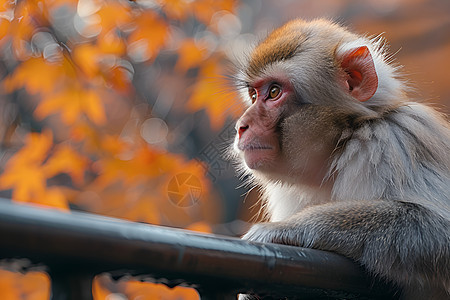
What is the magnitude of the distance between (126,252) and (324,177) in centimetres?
169

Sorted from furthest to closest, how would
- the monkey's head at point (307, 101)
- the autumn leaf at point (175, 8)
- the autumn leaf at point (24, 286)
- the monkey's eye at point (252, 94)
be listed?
the autumn leaf at point (24, 286) < the autumn leaf at point (175, 8) < the monkey's eye at point (252, 94) < the monkey's head at point (307, 101)

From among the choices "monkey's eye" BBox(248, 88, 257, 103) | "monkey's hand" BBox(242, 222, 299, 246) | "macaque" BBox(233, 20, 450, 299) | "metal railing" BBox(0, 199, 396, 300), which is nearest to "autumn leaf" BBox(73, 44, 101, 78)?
"macaque" BBox(233, 20, 450, 299)

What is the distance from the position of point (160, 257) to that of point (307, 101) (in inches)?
68.8

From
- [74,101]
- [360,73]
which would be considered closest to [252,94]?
[360,73]

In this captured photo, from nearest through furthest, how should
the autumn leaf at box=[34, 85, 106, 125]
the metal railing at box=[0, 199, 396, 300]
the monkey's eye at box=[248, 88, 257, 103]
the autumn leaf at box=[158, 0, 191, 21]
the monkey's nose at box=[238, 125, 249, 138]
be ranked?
the metal railing at box=[0, 199, 396, 300], the monkey's nose at box=[238, 125, 249, 138], the monkey's eye at box=[248, 88, 257, 103], the autumn leaf at box=[34, 85, 106, 125], the autumn leaf at box=[158, 0, 191, 21]

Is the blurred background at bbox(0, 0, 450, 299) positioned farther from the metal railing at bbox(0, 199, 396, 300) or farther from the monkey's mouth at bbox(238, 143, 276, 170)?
the metal railing at bbox(0, 199, 396, 300)

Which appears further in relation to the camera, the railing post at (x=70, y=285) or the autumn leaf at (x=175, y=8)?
the autumn leaf at (x=175, y=8)

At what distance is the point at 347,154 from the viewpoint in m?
2.31

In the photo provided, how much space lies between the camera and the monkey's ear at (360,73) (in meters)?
2.55

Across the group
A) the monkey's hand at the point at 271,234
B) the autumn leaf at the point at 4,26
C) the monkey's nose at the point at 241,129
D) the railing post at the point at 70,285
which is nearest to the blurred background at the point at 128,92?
the autumn leaf at the point at 4,26

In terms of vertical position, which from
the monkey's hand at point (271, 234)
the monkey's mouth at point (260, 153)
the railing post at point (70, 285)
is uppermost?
the railing post at point (70, 285)

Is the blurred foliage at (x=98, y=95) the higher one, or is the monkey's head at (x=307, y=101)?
the monkey's head at (x=307, y=101)

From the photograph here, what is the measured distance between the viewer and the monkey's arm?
1.81 metres

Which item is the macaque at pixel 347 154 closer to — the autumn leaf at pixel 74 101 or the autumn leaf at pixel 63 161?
the autumn leaf at pixel 74 101
